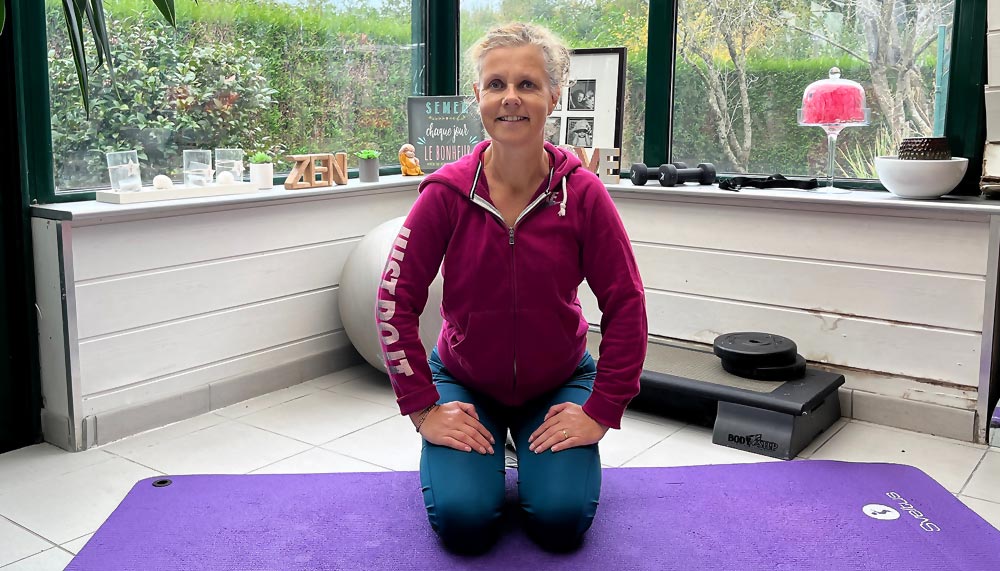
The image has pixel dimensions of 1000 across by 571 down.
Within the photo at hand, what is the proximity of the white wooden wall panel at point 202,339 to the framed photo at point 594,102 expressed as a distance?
4.06 feet

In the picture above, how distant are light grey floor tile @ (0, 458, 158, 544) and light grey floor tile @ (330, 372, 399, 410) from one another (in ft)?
2.94

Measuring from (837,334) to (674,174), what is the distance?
Result: 2.77 ft

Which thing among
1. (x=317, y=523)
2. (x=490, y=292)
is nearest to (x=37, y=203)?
(x=317, y=523)

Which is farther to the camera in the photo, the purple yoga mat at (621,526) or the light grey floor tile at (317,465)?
the light grey floor tile at (317,465)

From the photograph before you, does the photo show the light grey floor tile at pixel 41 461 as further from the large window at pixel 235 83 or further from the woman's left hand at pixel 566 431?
the woman's left hand at pixel 566 431

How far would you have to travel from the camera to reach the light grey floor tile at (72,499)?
7.67 feet

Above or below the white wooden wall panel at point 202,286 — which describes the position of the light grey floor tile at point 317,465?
below

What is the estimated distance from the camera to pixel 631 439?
2977mm

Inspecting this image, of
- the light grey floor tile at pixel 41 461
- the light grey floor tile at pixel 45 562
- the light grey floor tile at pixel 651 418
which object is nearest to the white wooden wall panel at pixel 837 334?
the light grey floor tile at pixel 651 418

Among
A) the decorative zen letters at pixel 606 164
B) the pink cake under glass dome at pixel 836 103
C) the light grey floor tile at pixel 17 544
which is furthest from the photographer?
the decorative zen letters at pixel 606 164

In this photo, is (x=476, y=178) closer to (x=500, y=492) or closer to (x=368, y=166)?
(x=500, y=492)

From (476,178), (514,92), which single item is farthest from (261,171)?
(514,92)

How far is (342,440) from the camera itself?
2969 millimetres

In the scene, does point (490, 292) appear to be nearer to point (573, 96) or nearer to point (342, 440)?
point (342, 440)
